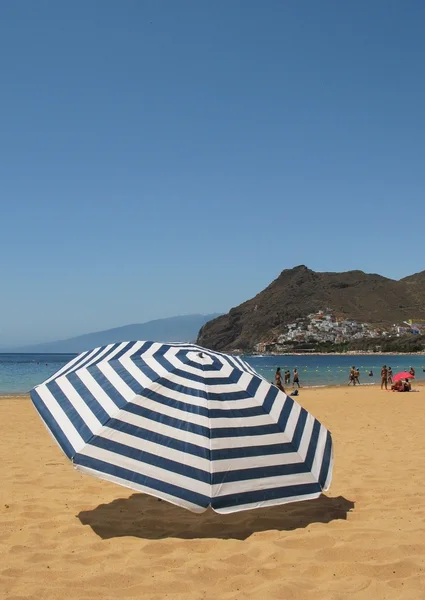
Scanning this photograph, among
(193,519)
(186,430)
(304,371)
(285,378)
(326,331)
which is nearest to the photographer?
(186,430)

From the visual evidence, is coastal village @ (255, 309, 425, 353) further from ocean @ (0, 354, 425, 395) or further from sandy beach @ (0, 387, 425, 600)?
sandy beach @ (0, 387, 425, 600)

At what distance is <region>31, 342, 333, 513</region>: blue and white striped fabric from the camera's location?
15.0 ft

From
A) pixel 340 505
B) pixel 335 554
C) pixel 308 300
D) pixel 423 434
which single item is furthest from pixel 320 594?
pixel 308 300

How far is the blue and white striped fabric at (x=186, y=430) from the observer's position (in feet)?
15.0

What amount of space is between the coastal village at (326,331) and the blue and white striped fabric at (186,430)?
16440 centimetres

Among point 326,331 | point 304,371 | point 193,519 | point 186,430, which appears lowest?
point 304,371

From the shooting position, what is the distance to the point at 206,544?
4977mm

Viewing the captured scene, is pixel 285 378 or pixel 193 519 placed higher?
pixel 193 519

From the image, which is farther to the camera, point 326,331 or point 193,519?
point 326,331

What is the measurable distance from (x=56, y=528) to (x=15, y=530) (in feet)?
1.30

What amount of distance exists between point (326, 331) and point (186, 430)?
17704 cm

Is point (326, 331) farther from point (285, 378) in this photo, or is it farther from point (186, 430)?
point (186, 430)

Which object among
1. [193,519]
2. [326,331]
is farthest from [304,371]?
[326,331]

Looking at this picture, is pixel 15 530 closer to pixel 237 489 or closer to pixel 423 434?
pixel 237 489
